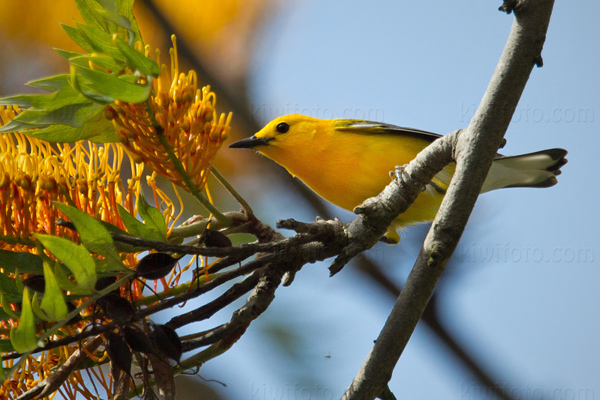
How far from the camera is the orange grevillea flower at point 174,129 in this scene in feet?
7.04

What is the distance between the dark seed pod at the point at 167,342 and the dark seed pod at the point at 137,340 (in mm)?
35

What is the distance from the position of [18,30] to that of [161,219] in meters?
4.97

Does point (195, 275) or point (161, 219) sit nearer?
point (161, 219)

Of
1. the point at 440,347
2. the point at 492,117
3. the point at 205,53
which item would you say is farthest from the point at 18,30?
the point at 492,117

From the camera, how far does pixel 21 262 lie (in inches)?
78.2

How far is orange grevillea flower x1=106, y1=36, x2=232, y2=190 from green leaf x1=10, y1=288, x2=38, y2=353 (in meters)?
0.76

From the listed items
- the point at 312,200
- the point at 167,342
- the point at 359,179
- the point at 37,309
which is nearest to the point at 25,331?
the point at 37,309

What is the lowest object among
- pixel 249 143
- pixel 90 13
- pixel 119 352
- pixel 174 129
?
pixel 119 352

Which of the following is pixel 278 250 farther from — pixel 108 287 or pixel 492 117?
pixel 492 117

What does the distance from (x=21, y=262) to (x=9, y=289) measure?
99 mm

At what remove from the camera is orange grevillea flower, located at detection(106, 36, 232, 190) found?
214 cm

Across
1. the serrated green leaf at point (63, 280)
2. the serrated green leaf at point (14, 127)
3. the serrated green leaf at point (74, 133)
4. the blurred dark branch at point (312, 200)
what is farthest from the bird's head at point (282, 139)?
the serrated green leaf at point (63, 280)

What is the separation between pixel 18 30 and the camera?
6.12 m

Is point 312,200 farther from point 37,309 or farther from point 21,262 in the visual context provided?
point 37,309
